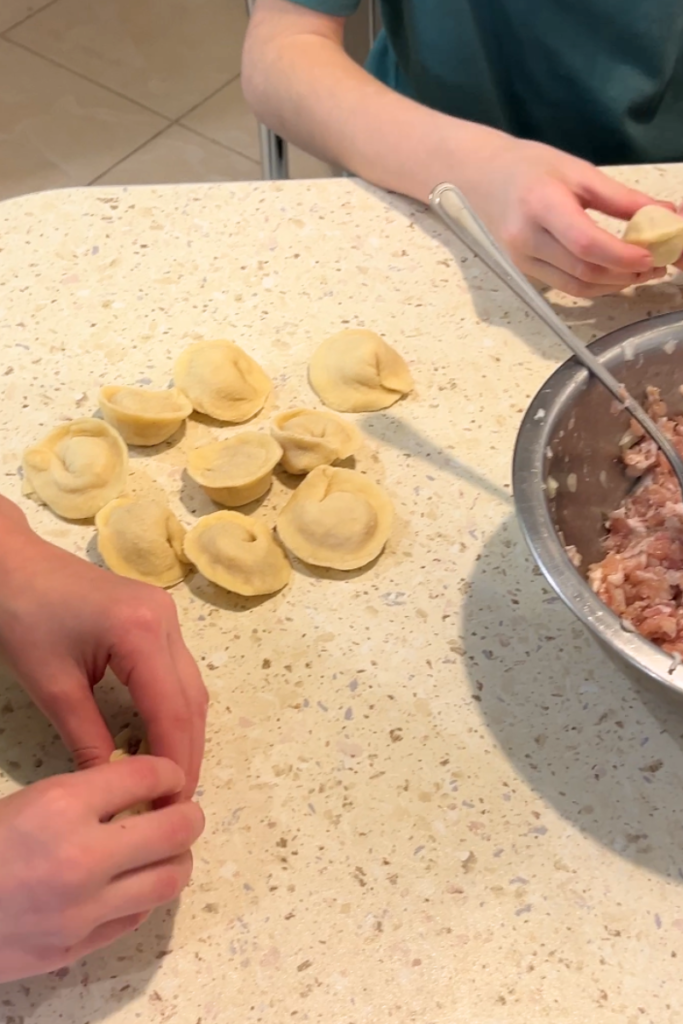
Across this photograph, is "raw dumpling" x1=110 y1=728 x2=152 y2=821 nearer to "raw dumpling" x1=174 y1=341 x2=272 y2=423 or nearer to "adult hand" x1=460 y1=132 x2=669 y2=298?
"raw dumpling" x1=174 y1=341 x2=272 y2=423

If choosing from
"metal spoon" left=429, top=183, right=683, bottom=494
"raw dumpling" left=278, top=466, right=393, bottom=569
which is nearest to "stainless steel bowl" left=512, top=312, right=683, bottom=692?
"metal spoon" left=429, top=183, right=683, bottom=494

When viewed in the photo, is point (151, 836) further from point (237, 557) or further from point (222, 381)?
point (222, 381)

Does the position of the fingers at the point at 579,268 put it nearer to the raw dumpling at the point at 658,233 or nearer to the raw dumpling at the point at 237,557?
the raw dumpling at the point at 658,233

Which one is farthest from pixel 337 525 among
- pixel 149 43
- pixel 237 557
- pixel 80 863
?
pixel 149 43

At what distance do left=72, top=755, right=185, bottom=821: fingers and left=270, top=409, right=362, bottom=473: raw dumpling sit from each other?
27 cm

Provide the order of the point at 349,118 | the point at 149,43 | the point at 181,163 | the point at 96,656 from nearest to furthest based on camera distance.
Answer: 1. the point at 96,656
2. the point at 349,118
3. the point at 181,163
4. the point at 149,43

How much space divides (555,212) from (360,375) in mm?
199

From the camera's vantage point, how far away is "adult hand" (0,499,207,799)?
1.59 feet

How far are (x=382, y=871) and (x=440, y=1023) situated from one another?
79 mm

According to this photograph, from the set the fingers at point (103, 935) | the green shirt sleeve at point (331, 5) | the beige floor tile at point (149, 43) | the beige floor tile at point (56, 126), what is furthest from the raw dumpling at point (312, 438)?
the beige floor tile at point (149, 43)

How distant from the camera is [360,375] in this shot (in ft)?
2.24

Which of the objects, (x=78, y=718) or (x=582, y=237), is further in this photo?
(x=582, y=237)

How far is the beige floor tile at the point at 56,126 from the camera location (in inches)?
76.5

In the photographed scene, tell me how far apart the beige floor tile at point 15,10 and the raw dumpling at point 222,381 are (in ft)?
6.64
